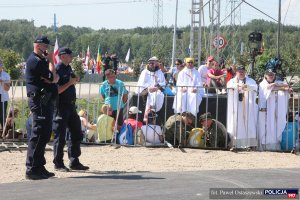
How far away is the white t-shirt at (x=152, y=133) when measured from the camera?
14117mm

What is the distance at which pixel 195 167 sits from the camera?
37.4 ft

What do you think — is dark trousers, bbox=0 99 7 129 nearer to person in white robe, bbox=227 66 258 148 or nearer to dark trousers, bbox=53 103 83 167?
dark trousers, bbox=53 103 83 167

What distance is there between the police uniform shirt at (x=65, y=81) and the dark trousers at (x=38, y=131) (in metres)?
0.65

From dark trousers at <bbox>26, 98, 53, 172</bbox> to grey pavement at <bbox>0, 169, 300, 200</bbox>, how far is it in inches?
14.0

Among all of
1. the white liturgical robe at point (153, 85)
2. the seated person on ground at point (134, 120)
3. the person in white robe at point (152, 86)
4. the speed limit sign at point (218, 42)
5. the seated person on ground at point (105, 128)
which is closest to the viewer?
the seated person on ground at point (134, 120)

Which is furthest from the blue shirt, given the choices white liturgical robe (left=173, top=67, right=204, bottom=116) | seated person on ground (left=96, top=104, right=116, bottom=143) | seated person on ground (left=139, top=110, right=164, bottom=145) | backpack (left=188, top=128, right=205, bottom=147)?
backpack (left=188, top=128, right=205, bottom=147)

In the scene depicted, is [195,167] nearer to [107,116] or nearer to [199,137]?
[199,137]

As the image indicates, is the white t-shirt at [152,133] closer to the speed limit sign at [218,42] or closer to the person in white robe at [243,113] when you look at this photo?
the person in white robe at [243,113]

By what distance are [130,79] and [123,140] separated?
43.7 m

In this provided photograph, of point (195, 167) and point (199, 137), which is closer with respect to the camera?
point (195, 167)

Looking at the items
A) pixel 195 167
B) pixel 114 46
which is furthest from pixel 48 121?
pixel 114 46

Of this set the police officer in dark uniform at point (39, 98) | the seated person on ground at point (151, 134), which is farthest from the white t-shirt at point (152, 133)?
the police officer in dark uniform at point (39, 98)

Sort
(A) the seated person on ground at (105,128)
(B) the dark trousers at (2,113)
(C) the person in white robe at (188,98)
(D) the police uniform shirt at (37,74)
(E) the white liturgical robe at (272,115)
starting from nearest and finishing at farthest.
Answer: (D) the police uniform shirt at (37,74) → (E) the white liturgical robe at (272,115) → (A) the seated person on ground at (105,128) → (C) the person in white robe at (188,98) → (B) the dark trousers at (2,113)

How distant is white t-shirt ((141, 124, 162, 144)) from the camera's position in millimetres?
14117
